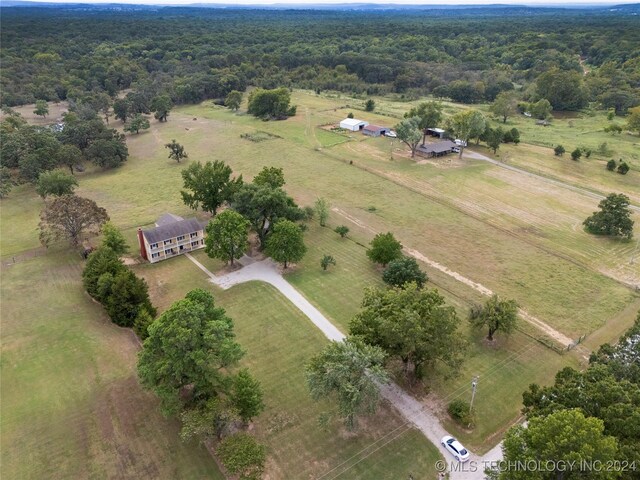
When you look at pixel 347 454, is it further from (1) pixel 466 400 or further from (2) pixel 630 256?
(2) pixel 630 256

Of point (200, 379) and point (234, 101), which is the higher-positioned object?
point (200, 379)

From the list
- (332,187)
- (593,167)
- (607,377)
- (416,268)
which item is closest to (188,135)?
(332,187)

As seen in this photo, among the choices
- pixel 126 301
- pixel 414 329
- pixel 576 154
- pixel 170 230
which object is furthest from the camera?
pixel 576 154

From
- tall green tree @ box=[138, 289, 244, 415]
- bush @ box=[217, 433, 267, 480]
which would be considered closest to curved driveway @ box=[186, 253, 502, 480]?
bush @ box=[217, 433, 267, 480]

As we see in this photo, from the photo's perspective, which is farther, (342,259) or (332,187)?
(332,187)

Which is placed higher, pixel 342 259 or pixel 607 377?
pixel 607 377

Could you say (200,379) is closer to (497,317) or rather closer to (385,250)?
(497,317)

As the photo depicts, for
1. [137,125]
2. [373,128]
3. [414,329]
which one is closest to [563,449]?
[414,329]
